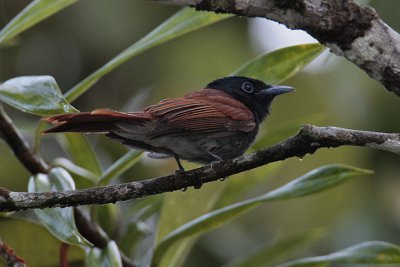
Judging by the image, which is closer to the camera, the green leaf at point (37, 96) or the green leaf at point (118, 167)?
the green leaf at point (37, 96)

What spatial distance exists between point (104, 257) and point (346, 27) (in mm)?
1188

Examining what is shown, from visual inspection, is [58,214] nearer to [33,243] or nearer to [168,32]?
[33,243]

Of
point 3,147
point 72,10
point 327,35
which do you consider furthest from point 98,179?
point 72,10

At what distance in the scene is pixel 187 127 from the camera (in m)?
3.13

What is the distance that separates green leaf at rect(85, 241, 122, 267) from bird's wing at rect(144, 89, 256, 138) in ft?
1.49

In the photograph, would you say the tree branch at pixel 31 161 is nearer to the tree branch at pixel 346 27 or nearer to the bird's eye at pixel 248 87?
the tree branch at pixel 346 27

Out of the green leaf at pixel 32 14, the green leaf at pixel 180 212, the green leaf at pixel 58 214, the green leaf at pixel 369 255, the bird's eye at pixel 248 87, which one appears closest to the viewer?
the green leaf at pixel 58 214

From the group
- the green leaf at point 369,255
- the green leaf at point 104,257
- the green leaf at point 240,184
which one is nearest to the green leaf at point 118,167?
the green leaf at point 104,257

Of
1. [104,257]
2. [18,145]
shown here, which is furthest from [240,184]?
A: [18,145]

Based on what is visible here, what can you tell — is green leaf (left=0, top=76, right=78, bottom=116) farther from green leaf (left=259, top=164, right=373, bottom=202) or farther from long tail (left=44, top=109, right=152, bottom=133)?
green leaf (left=259, top=164, right=373, bottom=202)

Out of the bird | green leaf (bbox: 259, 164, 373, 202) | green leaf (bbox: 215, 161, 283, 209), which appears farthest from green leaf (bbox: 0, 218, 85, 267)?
green leaf (bbox: 259, 164, 373, 202)

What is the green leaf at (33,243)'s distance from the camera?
10.5 ft

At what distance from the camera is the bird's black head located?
12.8 ft

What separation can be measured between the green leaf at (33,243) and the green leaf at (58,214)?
386mm
